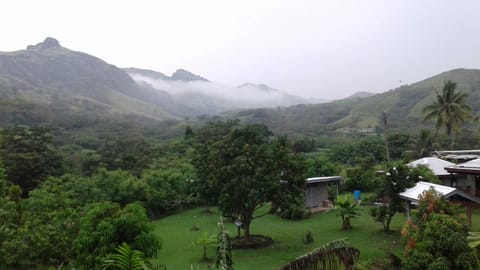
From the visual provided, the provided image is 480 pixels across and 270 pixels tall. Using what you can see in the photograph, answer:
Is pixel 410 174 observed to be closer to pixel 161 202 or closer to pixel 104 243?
pixel 104 243

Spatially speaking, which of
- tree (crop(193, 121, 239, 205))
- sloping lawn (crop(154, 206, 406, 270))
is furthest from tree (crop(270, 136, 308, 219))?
tree (crop(193, 121, 239, 205))

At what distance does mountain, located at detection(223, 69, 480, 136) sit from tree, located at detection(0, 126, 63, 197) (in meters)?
65.2

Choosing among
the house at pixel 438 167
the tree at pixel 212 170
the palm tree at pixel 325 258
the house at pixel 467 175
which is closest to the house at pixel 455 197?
the house at pixel 467 175

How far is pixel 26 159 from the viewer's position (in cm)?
2838

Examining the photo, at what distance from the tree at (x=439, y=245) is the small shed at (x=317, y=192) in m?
13.5

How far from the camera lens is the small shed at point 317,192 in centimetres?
2392

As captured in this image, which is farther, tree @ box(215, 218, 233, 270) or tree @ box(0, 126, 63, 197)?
tree @ box(0, 126, 63, 197)

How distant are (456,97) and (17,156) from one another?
35303 mm

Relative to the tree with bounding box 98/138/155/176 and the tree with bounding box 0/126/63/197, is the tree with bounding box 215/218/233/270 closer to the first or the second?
the tree with bounding box 0/126/63/197

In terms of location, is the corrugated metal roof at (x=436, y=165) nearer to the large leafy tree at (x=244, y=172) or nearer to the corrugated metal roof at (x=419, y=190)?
the corrugated metal roof at (x=419, y=190)

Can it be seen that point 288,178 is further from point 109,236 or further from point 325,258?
point 109,236

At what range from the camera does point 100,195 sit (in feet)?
76.5

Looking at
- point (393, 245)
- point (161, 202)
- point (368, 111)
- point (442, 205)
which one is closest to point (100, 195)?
point (161, 202)

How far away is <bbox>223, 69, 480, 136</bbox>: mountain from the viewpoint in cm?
9294
